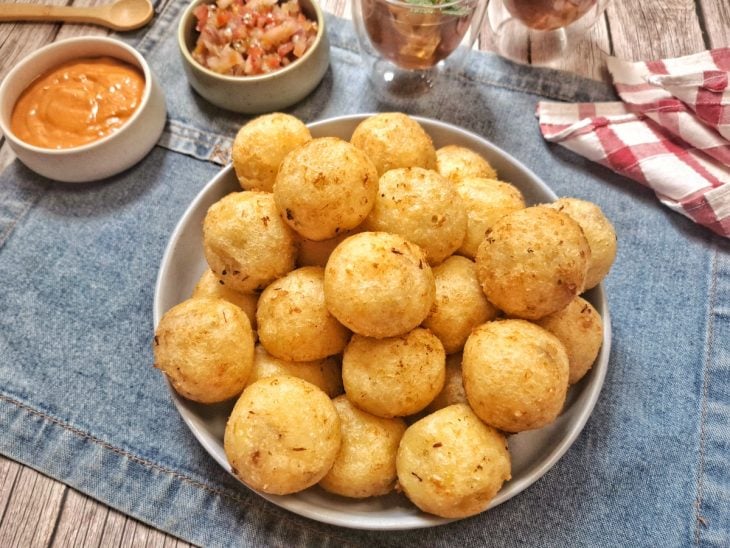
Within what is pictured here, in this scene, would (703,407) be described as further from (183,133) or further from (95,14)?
(95,14)

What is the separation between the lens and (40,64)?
1591mm

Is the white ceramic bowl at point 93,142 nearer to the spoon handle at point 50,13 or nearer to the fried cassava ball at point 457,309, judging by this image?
the spoon handle at point 50,13

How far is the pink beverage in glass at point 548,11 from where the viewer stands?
1.63 m

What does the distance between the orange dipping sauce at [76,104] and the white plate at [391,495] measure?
1.49 feet

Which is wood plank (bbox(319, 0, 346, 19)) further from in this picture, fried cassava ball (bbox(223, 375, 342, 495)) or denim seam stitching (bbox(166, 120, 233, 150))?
fried cassava ball (bbox(223, 375, 342, 495))

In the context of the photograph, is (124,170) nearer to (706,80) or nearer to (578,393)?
(578,393)

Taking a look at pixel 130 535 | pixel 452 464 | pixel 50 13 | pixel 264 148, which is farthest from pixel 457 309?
pixel 50 13

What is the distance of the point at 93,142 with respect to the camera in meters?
1.48

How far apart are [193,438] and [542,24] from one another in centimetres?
142

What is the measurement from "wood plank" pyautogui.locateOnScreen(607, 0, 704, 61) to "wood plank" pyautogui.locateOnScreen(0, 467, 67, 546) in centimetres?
181

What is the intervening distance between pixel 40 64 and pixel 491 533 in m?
1.55

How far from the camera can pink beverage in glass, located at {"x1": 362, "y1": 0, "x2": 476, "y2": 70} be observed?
1.47 m

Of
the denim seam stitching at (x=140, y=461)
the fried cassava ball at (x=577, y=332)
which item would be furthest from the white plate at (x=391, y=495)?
the denim seam stitching at (x=140, y=461)

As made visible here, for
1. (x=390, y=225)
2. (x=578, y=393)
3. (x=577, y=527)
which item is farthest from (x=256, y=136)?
(x=577, y=527)
